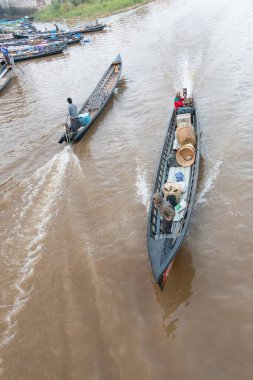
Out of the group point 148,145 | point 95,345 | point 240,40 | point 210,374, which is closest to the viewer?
point 210,374

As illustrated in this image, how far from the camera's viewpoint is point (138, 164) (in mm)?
11250

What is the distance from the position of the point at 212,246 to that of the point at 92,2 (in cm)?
5494

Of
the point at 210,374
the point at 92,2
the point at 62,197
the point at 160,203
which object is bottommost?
the point at 210,374

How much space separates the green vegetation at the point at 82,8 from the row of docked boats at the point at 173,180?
39725 millimetres

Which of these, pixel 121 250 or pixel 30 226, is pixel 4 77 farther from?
pixel 121 250

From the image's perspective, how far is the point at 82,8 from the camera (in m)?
51.8

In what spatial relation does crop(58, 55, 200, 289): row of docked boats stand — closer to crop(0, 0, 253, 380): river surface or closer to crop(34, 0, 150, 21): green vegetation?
crop(0, 0, 253, 380): river surface

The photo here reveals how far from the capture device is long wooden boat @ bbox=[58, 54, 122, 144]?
1288 cm

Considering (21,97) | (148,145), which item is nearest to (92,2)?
(21,97)

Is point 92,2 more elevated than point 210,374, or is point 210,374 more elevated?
point 92,2

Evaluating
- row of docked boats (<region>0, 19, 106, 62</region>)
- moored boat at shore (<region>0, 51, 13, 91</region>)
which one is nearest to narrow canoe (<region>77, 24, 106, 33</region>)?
row of docked boats (<region>0, 19, 106, 62</region>)

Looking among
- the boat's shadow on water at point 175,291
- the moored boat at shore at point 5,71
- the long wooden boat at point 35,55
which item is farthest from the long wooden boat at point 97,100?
the long wooden boat at point 35,55

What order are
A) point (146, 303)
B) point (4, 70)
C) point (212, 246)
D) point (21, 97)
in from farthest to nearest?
point (4, 70) → point (21, 97) → point (212, 246) → point (146, 303)

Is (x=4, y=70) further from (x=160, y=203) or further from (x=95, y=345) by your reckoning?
(x=95, y=345)
